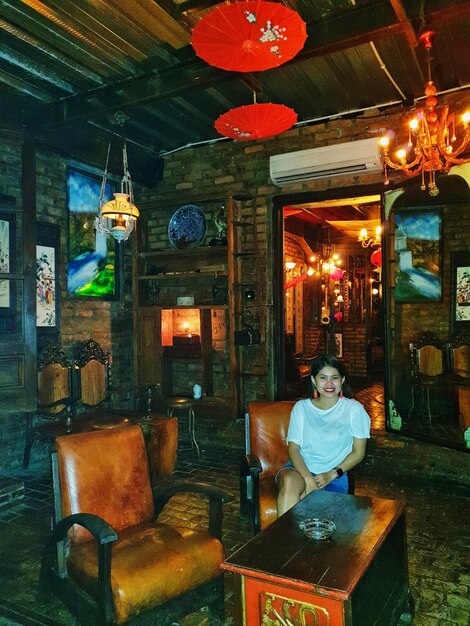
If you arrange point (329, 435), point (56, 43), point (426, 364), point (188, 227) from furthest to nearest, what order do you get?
1. point (188, 227)
2. point (426, 364)
3. point (56, 43)
4. point (329, 435)

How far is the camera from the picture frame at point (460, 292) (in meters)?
5.81

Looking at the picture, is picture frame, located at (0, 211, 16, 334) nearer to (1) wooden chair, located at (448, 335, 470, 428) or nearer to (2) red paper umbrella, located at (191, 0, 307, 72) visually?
(2) red paper umbrella, located at (191, 0, 307, 72)

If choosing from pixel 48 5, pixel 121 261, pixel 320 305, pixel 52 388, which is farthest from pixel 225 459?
pixel 320 305

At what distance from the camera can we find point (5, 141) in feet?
14.7

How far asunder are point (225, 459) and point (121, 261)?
2.83 metres

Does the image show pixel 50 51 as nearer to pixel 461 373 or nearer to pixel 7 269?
pixel 7 269

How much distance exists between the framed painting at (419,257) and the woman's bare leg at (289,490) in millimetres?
3146

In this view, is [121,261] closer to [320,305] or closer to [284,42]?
[284,42]

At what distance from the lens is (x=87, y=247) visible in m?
5.71

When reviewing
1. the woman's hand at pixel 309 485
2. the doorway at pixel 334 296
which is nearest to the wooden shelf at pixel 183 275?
the woman's hand at pixel 309 485

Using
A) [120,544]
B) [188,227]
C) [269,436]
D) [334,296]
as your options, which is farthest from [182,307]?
[334,296]

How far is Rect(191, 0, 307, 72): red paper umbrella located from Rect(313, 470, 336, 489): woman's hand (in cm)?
242

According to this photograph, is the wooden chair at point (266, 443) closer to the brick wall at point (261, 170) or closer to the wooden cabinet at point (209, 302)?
the wooden cabinet at point (209, 302)

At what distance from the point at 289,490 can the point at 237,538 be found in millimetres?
886
